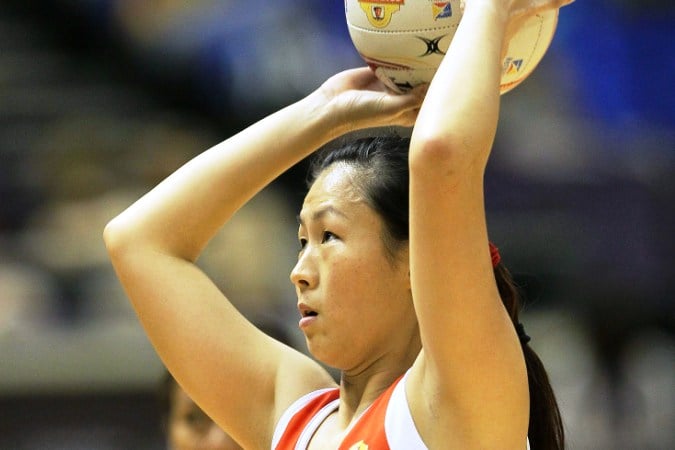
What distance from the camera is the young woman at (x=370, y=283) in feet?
5.37

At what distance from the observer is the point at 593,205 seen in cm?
503

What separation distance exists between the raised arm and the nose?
12.0 inches

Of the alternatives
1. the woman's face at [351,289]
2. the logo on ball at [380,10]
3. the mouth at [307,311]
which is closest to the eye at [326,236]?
the woman's face at [351,289]

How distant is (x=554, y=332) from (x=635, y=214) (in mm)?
616

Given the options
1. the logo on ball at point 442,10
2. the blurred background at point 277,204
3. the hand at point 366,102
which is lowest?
the blurred background at point 277,204

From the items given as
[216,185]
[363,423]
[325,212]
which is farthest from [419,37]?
[363,423]

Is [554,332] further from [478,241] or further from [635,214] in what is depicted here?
[478,241]

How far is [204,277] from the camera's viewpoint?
Answer: 2295 mm

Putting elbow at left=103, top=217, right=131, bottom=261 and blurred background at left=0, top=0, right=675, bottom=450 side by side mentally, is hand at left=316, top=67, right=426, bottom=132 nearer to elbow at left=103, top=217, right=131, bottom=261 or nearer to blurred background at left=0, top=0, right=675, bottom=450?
elbow at left=103, top=217, right=131, bottom=261

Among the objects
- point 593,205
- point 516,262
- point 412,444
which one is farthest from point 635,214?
point 412,444

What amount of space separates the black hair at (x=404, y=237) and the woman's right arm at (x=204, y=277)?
11cm

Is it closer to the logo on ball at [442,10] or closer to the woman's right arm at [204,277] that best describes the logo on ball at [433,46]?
the logo on ball at [442,10]

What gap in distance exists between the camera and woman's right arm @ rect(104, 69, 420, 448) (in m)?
2.19

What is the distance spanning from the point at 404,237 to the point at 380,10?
39 cm
